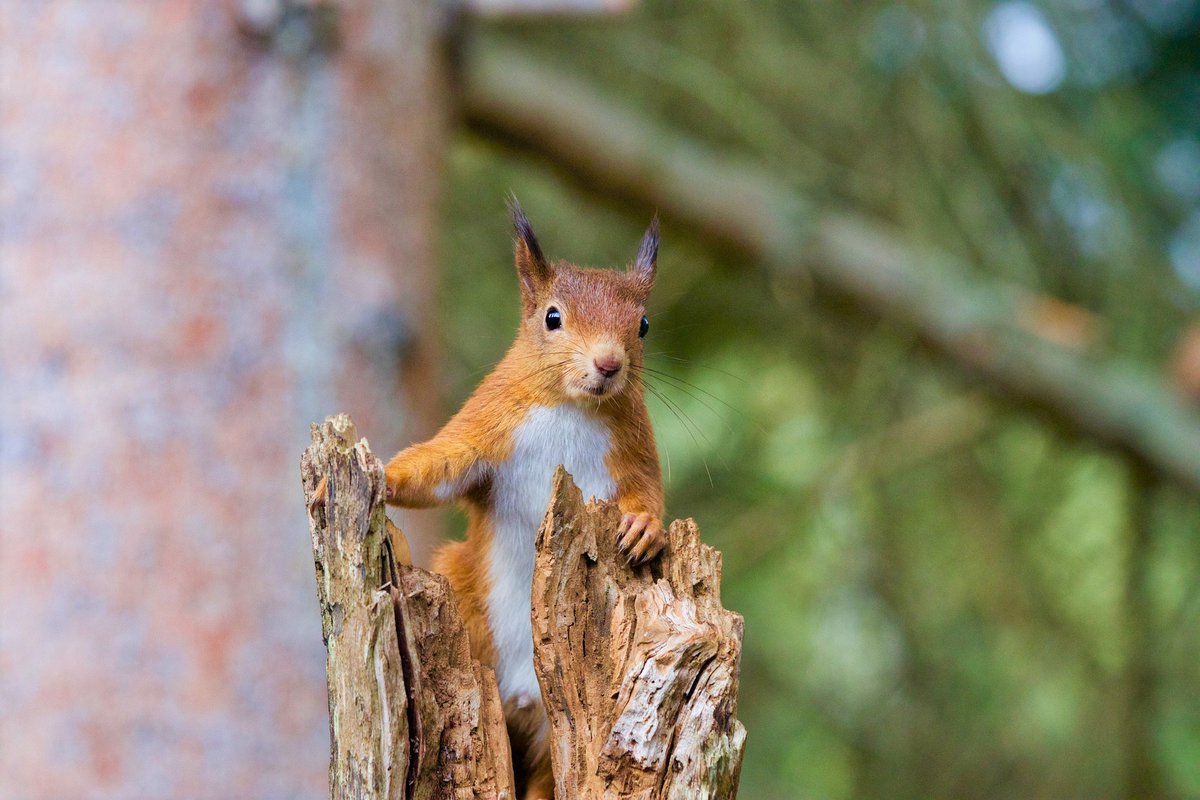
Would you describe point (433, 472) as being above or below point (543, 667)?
above

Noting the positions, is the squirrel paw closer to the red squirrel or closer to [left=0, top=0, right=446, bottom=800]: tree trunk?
the red squirrel

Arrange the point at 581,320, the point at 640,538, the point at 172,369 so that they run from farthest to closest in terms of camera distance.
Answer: the point at 172,369
the point at 581,320
the point at 640,538

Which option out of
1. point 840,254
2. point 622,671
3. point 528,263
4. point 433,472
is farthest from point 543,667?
point 840,254

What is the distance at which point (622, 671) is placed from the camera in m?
1.42

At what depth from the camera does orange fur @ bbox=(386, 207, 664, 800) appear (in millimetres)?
1603

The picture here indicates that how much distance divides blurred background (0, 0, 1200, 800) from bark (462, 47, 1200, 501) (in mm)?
14

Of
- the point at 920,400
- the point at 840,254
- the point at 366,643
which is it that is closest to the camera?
the point at 366,643

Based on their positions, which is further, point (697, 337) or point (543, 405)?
point (697, 337)

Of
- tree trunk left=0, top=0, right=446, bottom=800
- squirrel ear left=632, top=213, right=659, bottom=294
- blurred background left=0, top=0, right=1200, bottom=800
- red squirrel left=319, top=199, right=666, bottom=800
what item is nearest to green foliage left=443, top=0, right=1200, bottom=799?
blurred background left=0, top=0, right=1200, bottom=800

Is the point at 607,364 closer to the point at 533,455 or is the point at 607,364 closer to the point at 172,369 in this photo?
the point at 533,455

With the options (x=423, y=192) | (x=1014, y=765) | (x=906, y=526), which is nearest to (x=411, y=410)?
(x=423, y=192)

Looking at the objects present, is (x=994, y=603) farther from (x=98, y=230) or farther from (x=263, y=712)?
(x=98, y=230)

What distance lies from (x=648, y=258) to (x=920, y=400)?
2.91 m

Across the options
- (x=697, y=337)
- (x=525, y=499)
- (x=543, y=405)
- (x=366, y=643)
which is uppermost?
(x=697, y=337)
